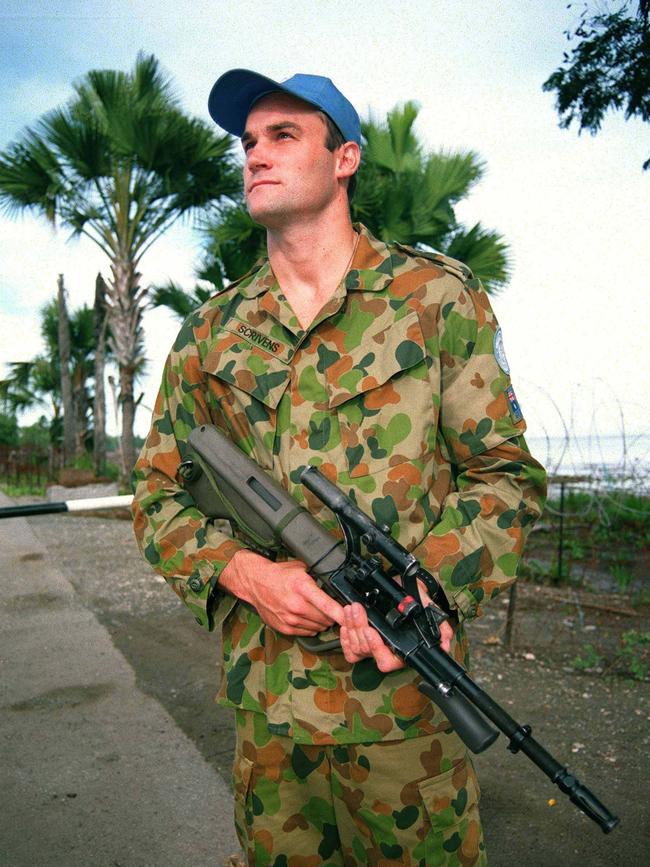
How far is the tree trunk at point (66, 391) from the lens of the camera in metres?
18.5

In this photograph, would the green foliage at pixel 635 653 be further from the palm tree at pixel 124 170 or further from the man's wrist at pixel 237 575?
the palm tree at pixel 124 170

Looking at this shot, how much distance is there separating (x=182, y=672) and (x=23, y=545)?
4.49 m

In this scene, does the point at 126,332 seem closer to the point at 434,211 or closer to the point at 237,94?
the point at 434,211

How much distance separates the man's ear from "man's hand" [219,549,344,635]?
0.87 meters

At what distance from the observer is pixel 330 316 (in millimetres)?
1658

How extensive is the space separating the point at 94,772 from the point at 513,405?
238 centimetres

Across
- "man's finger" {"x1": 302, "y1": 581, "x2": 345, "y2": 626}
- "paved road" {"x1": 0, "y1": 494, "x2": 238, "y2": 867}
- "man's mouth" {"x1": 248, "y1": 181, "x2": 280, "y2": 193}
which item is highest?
"man's mouth" {"x1": 248, "y1": 181, "x2": 280, "y2": 193}

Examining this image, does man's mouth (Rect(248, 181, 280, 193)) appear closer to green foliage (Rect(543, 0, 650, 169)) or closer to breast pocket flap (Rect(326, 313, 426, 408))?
breast pocket flap (Rect(326, 313, 426, 408))

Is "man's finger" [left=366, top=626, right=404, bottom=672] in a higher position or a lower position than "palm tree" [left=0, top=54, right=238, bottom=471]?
lower

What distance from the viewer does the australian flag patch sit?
1.61 meters

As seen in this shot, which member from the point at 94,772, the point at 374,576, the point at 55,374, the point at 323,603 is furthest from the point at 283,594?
the point at 55,374

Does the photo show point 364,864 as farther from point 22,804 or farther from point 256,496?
point 22,804

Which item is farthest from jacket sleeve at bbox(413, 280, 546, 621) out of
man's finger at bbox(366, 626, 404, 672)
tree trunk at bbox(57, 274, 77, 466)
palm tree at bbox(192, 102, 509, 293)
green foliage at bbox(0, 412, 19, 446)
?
green foliage at bbox(0, 412, 19, 446)

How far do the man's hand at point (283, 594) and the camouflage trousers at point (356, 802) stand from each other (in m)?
0.25
